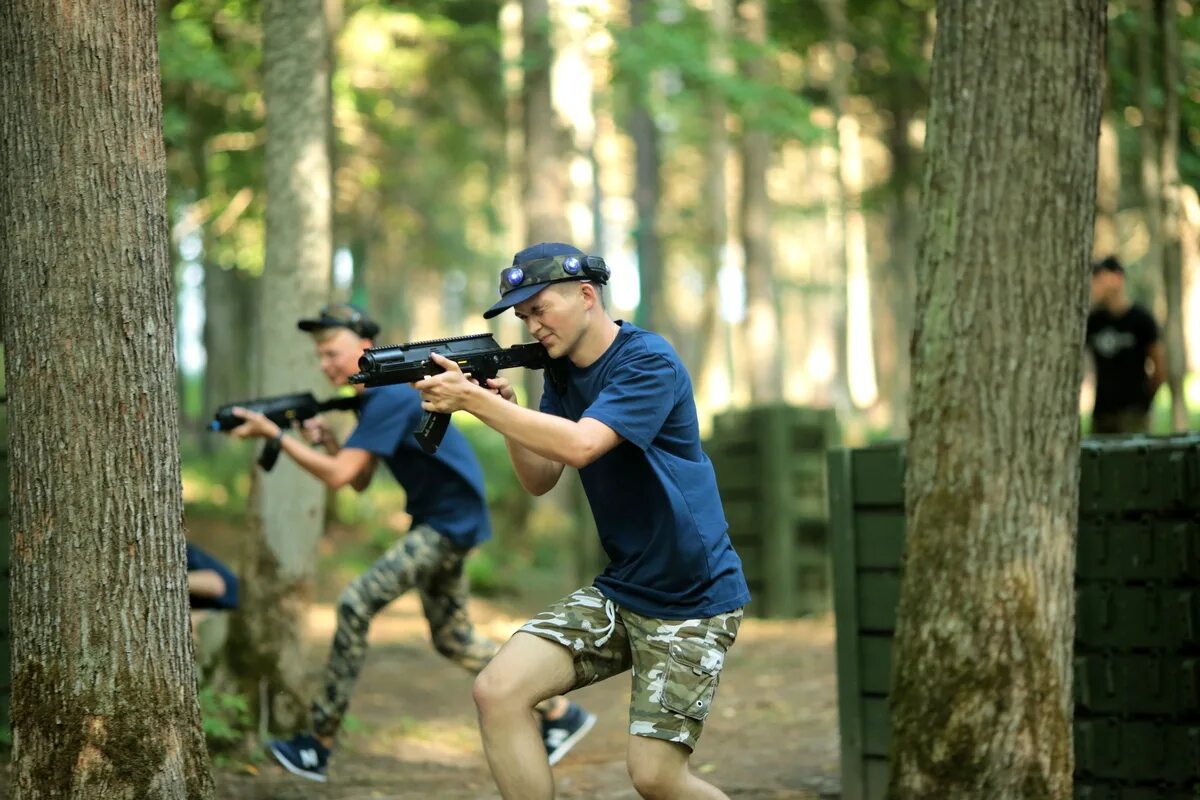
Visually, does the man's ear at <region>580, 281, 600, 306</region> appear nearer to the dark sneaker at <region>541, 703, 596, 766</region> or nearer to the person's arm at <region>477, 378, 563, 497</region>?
the person's arm at <region>477, 378, 563, 497</region>

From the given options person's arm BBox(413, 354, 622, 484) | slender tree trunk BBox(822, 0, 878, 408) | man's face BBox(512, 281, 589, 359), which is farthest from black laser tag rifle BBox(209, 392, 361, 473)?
slender tree trunk BBox(822, 0, 878, 408)

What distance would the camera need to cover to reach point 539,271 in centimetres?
454

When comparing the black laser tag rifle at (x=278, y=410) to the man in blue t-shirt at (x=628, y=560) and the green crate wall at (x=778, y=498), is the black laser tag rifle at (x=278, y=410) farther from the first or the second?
the green crate wall at (x=778, y=498)

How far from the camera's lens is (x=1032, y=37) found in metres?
4.75

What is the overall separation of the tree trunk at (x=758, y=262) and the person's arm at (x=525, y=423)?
1656cm

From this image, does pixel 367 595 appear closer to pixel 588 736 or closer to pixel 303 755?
pixel 303 755

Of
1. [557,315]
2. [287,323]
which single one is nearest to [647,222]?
[287,323]

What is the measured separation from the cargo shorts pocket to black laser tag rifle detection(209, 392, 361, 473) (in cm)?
306

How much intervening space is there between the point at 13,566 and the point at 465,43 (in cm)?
1796

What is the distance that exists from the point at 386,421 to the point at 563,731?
1.96 meters

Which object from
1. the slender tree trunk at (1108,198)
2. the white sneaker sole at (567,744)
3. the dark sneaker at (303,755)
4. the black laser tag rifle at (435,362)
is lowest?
the white sneaker sole at (567,744)

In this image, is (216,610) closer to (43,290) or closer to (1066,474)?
(43,290)

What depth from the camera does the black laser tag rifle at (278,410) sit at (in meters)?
6.92

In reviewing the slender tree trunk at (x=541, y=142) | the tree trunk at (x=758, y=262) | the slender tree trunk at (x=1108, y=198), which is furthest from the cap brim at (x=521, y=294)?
the tree trunk at (x=758, y=262)
